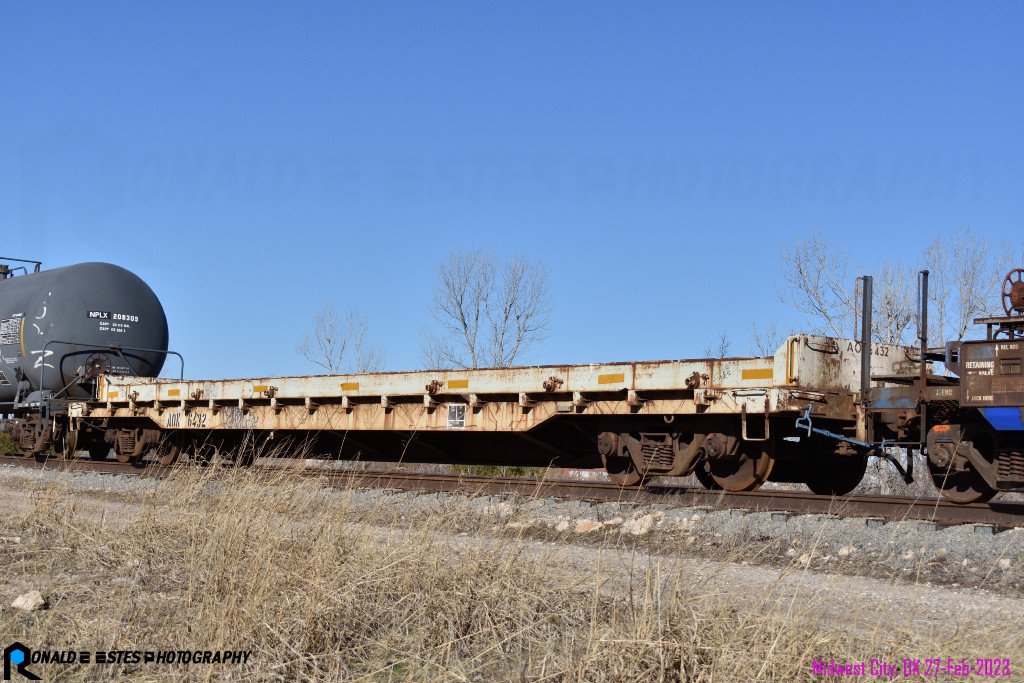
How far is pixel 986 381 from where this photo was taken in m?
7.68

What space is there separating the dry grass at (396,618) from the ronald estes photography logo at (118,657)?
0.05m

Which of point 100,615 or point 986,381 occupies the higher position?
point 986,381

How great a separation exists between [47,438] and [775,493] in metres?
14.0

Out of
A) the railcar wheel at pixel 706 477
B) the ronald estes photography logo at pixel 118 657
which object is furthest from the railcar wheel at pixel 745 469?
the ronald estes photography logo at pixel 118 657

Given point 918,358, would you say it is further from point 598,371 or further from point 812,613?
point 812,613

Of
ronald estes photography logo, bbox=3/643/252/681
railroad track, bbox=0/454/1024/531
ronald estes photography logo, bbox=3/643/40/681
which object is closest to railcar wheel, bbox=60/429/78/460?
railroad track, bbox=0/454/1024/531

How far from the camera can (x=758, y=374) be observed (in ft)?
28.8

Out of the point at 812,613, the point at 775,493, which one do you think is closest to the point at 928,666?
the point at 812,613

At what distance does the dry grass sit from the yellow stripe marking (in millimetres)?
3629

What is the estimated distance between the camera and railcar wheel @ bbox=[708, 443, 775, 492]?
363 inches

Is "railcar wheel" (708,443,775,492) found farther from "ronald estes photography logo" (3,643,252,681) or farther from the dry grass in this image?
"ronald estes photography logo" (3,643,252,681)

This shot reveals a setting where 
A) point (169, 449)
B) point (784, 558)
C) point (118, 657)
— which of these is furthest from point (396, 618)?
point (169, 449)

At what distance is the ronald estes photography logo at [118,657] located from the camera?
3.72m

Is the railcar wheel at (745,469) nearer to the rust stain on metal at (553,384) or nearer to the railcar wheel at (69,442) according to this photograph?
the rust stain on metal at (553,384)
